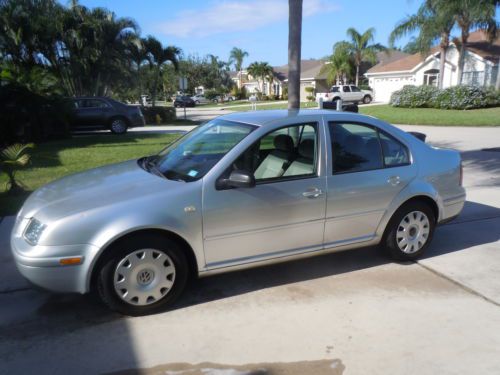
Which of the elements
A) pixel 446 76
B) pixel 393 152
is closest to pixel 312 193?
pixel 393 152

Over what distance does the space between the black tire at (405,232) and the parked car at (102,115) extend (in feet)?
50.6

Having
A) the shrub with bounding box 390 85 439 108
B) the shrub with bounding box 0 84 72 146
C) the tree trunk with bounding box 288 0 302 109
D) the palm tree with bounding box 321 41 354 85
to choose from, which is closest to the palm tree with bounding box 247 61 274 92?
the palm tree with bounding box 321 41 354 85

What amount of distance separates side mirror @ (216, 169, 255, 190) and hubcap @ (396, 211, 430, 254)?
1.83 m

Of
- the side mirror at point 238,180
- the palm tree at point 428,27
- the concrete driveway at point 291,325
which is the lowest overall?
the concrete driveway at point 291,325

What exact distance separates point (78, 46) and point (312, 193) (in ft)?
81.8

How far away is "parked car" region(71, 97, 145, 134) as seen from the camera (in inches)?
690

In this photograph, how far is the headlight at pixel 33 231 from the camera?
Answer: 321cm

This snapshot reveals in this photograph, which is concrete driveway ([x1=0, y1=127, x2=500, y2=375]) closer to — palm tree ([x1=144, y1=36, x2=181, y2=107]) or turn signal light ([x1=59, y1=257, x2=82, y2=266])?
turn signal light ([x1=59, y1=257, x2=82, y2=266])

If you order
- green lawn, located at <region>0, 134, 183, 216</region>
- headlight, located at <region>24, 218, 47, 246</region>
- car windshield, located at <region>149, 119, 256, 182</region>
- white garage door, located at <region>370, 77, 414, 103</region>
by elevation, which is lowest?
green lawn, located at <region>0, 134, 183, 216</region>

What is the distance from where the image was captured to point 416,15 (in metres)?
30.5

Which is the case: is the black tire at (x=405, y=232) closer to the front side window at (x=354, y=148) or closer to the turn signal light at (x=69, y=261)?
the front side window at (x=354, y=148)

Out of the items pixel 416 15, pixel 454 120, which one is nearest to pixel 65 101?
pixel 454 120

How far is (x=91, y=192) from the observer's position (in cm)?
356

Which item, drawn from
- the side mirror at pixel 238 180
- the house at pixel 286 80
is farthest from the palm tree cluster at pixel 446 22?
the side mirror at pixel 238 180
